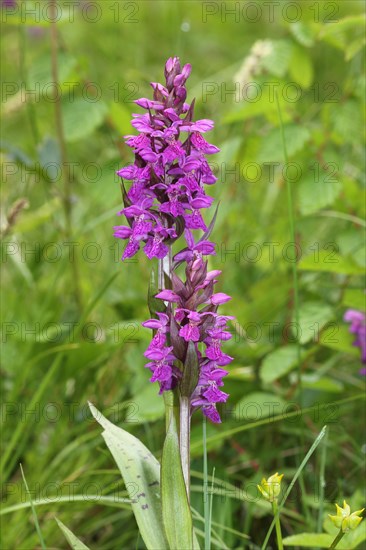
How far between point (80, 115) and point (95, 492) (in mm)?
1380

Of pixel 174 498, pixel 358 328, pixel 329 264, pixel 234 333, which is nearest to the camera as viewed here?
pixel 174 498

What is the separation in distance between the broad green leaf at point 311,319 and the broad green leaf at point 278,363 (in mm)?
88

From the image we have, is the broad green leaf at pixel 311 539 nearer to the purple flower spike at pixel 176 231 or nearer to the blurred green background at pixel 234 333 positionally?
the blurred green background at pixel 234 333

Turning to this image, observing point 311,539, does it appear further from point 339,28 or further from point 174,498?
point 339,28

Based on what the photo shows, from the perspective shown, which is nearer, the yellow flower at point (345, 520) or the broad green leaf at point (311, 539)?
the yellow flower at point (345, 520)

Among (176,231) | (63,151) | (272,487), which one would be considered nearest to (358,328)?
(176,231)

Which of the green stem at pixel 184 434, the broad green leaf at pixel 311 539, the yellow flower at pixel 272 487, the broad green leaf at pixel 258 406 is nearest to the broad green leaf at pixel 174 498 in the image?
the green stem at pixel 184 434

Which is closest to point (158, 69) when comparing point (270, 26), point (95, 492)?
point (270, 26)

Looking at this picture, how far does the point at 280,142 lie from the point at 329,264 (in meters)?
0.55

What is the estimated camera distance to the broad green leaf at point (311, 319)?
224cm

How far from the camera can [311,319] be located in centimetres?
231

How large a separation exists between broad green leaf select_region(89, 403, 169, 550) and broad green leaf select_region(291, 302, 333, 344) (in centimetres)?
71

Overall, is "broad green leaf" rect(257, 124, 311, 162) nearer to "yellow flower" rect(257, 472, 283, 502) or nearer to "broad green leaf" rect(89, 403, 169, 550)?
"broad green leaf" rect(89, 403, 169, 550)

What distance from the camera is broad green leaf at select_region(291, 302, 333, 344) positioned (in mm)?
2242
